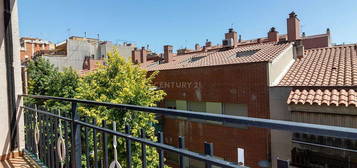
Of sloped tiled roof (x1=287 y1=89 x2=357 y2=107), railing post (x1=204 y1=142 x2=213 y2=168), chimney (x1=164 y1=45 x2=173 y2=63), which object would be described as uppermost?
chimney (x1=164 y1=45 x2=173 y2=63)

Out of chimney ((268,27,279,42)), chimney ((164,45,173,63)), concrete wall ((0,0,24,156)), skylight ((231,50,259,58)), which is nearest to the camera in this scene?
concrete wall ((0,0,24,156))

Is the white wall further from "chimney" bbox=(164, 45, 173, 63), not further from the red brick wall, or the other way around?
"chimney" bbox=(164, 45, 173, 63)

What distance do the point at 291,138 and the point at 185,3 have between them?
16.2m

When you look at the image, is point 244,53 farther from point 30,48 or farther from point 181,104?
point 30,48

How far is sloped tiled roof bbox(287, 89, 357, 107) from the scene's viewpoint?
7.65 m

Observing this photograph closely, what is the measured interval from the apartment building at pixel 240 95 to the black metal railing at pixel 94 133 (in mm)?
5418

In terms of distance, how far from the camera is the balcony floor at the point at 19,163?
2863mm

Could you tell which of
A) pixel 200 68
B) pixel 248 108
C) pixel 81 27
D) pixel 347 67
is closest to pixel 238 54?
pixel 200 68

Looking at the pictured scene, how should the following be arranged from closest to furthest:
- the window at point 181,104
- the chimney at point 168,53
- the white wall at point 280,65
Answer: the white wall at point 280,65
the window at point 181,104
the chimney at point 168,53

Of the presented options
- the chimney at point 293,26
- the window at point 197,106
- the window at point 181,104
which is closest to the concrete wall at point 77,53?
the window at point 181,104

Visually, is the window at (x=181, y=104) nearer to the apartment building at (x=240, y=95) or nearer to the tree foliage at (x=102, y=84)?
the apartment building at (x=240, y=95)

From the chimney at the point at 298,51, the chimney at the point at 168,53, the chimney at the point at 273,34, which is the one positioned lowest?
the chimney at the point at 298,51

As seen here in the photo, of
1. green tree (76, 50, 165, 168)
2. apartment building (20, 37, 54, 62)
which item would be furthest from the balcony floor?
apartment building (20, 37, 54, 62)

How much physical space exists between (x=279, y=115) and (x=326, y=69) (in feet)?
9.00
